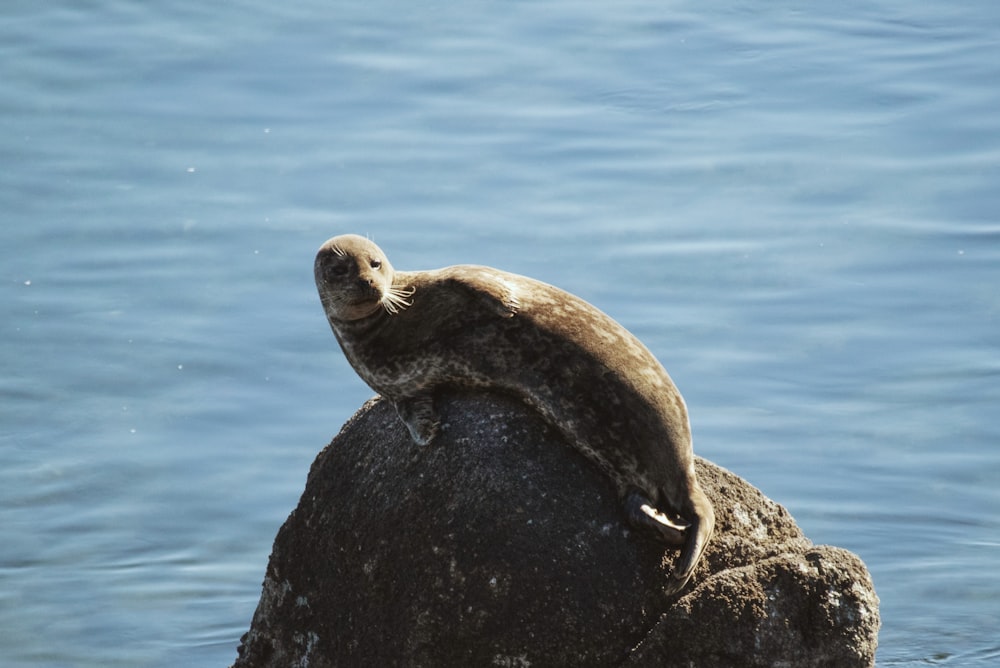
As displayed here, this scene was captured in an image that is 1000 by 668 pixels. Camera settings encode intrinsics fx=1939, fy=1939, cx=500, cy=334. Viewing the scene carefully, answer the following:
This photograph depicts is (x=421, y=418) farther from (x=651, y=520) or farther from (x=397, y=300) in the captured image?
(x=651, y=520)

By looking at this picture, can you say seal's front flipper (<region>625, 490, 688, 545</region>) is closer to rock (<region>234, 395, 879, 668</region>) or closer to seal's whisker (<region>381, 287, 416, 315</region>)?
rock (<region>234, 395, 879, 668</region>)

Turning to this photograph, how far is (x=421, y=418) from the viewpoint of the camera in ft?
24.3

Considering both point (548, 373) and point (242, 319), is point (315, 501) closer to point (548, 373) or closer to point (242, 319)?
point (548, 373)

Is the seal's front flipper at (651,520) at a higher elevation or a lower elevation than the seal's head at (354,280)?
lower

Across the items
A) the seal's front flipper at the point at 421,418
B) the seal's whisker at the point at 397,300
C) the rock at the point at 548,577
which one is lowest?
the rock at the point at 548,577

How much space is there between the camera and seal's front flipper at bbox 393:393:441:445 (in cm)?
741

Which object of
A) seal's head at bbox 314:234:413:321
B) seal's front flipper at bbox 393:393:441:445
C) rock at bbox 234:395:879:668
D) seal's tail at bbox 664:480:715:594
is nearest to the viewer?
seal's tail at bbox 664:480:715:594

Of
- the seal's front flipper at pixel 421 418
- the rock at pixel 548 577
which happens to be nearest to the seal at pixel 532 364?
the seal's front flipper at pixel 421 418

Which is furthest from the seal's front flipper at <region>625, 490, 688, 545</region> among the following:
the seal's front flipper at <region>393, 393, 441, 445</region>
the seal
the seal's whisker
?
the seal's whisker

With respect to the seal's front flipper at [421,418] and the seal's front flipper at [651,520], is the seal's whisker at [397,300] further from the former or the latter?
the seal's front flipper at [651,520]

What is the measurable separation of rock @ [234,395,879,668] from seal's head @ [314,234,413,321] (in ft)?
1.54

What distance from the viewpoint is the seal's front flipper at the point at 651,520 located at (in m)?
7.11

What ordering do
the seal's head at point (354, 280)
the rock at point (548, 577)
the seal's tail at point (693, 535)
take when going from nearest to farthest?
the seal's tail at point (693, 535) → the rock at point (548, 577) → the seal's head at point (354, 280)

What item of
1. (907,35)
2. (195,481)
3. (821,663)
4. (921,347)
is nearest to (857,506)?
(921,347)
